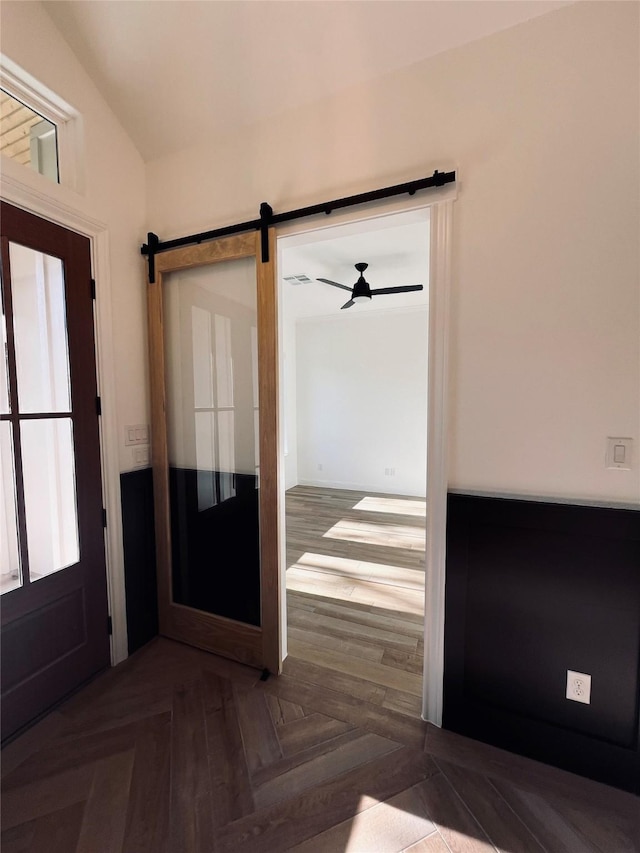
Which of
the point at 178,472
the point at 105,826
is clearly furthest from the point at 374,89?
the point at 105,826

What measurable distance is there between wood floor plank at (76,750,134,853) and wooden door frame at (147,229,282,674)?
27.6 inches

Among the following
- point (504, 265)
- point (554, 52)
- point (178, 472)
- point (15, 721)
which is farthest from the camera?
point (178, 472)

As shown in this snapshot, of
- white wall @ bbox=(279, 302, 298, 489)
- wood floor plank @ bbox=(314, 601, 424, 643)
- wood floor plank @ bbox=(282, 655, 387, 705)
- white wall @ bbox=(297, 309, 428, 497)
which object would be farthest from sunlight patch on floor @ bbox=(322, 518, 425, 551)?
white wall @ bbox=(279, 302, 298, 489)

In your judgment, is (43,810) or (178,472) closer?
(43,810)

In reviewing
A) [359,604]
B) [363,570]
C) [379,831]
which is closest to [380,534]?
[363,570]

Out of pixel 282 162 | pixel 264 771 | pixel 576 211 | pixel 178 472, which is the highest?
pixel 282 162

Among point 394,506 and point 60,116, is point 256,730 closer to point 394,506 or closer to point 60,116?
point 60,116

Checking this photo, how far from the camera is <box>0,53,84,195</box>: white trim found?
169cm

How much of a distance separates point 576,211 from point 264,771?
8.62ft

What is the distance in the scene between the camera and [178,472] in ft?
7.64

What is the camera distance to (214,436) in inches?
87.9

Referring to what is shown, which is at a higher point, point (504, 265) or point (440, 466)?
point (504, 265)

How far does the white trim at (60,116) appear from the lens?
66.5 inches

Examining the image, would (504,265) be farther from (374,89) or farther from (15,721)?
(15,721)
